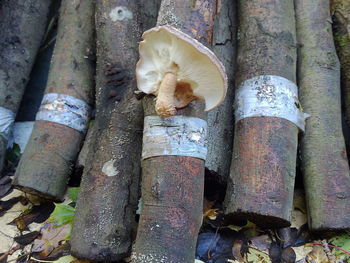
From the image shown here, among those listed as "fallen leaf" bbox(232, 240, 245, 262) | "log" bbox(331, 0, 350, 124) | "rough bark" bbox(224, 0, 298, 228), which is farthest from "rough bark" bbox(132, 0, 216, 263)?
"log" bbox(331, 0, 350, 124)

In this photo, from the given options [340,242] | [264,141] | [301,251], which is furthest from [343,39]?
[301,251]

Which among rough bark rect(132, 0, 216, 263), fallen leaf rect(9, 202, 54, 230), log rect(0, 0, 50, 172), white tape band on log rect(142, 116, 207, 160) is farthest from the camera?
log rect(0, 0, 50, 172)

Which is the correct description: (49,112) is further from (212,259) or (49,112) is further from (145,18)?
(212,259)

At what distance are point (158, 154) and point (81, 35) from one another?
158 centimetres

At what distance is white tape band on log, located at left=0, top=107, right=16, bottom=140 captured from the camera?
3.20m

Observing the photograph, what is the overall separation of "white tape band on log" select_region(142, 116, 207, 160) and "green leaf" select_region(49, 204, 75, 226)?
732 mm

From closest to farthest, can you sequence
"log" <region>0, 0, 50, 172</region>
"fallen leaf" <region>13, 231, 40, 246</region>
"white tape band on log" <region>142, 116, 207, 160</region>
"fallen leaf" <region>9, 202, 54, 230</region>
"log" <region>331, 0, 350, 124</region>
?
"white tape band on log" <region>142, 116, 207, 160</region>, "fallen leaf" <region>13, 231, 40, 246</region>, "fallen leaf" <region>9, 202, 54, 230</region>, "log" <region>331, 0, 350, 124</region>, "log" <region>0, 0, 50, 172</region>

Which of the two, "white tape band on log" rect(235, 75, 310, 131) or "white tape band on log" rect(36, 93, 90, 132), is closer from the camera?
"white tape band on log" rect(235, 75, 310, 131)

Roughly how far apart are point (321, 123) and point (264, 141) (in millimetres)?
582

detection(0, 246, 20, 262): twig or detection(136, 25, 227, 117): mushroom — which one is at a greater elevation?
detection(136, 25, 227, 117): mushroom

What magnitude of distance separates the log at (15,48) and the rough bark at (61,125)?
0.32 meters

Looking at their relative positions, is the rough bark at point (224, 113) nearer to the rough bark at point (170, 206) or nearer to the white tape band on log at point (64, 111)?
the rough bark at point (170, 206)

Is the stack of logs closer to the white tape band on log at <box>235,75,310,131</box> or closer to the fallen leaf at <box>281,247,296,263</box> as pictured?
the white tape band on log at <box>235,75,310,131</box>

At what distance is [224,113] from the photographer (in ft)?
9.25
